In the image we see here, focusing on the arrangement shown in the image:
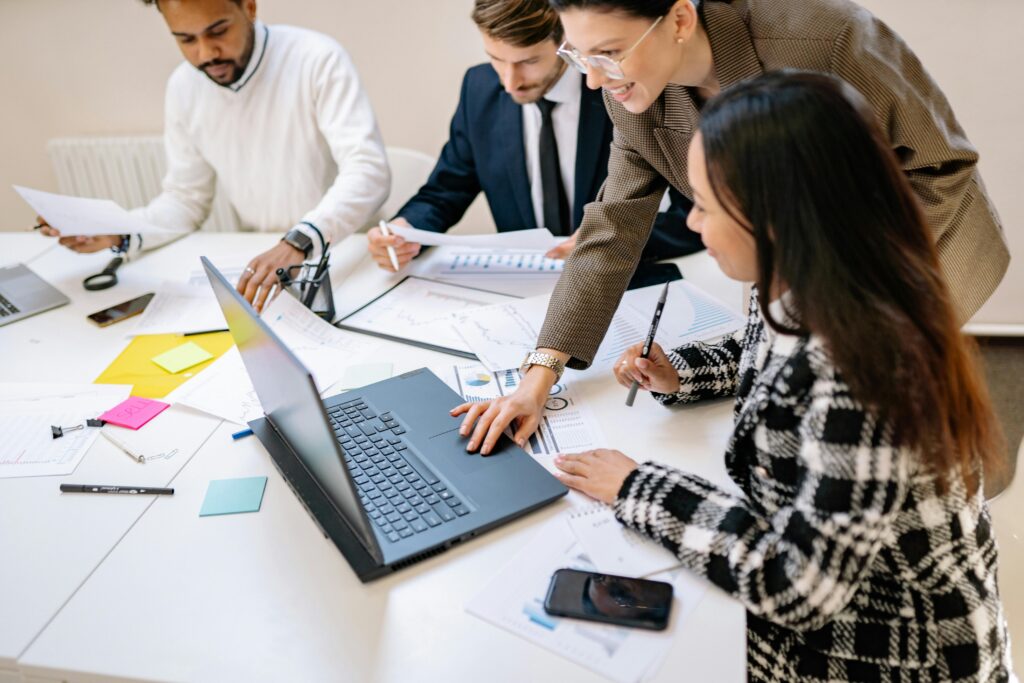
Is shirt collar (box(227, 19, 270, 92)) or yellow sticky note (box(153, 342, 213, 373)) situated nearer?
yellow sticky note (box(153, 342, 213, 373))

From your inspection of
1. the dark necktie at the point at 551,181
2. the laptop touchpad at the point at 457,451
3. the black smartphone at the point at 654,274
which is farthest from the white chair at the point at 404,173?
the laptop touchpad at the point at 457,451

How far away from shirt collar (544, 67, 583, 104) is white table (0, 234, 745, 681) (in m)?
0.89

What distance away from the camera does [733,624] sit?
0.87 metres

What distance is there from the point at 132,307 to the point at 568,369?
3.23 ft

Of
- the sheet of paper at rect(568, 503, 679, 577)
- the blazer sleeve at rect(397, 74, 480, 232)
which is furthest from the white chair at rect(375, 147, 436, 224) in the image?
the sheet of paper at rect(568, 503, 679, 577)

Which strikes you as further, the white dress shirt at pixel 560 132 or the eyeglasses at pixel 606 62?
the white dress shirt at pixel 560 132

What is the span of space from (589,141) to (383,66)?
124 cm

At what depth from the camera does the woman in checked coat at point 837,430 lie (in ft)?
2.59

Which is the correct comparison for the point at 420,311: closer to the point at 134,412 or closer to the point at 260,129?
the point at 134,412

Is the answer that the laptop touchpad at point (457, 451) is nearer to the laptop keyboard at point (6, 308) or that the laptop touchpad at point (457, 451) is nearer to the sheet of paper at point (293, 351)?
the sheet of paper at point (293, 351)

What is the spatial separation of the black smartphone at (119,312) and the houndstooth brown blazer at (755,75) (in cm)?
94

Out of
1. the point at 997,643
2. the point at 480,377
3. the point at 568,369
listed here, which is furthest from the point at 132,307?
the point at 997,643

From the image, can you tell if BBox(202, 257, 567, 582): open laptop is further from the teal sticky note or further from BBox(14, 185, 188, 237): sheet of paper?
BBox(14, 185, 188, 237): sheet of paper

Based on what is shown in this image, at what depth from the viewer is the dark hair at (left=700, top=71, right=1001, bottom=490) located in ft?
2.58
